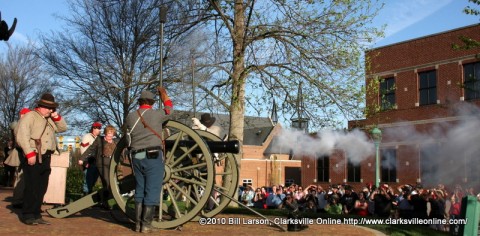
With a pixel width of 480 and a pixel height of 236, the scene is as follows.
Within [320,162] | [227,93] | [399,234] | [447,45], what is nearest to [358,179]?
[320,162]

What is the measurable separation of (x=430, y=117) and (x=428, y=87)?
6.26 ft

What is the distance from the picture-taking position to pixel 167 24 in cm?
1681

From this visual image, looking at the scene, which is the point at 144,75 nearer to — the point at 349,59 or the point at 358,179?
the point at 349,59

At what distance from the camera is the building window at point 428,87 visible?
32.8m

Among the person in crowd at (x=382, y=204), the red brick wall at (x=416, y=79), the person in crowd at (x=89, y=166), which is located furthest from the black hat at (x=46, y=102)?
the red brick wall at (x=416, y=79)

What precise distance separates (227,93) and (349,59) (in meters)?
3.51

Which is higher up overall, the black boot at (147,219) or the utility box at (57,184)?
the utility box at (57,184)

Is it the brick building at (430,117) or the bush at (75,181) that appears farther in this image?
the brick building at (430,117)

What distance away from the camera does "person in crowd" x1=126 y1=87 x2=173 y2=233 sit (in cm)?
690

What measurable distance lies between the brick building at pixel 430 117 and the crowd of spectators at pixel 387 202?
10.9 m

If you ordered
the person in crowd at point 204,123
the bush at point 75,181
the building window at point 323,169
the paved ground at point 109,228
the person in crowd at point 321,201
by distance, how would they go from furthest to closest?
1. the building window at point 323,169
2. the bush at point 75,181
3. the person in crowd at point 321,201
4. the person in crowd at point 204,123
5. the paved ground at point 109,228

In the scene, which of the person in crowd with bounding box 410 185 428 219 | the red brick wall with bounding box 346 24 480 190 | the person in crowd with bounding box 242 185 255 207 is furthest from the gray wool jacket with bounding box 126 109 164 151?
the red brick wall with bounding box 346 24 480 190

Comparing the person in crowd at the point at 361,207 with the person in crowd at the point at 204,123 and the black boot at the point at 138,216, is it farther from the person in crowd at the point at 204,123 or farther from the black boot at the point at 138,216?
the black boot at the point at 138,216

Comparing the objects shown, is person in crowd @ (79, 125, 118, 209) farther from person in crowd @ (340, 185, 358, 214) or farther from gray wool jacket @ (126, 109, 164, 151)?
person in crowd @ (340, 185, 358, 214)
